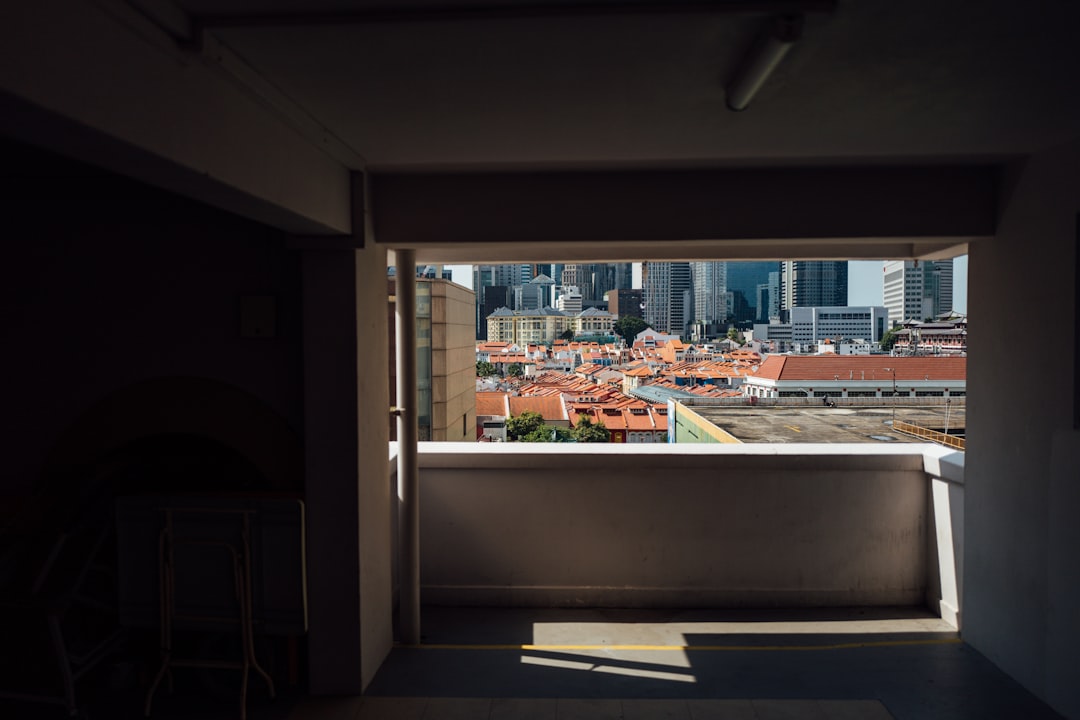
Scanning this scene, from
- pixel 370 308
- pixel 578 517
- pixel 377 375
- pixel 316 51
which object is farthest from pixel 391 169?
pixel 578 517

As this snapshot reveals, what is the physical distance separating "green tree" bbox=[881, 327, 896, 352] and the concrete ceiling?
705 cm

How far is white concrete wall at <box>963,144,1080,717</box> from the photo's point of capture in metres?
3.03

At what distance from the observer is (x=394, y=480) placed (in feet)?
14.6

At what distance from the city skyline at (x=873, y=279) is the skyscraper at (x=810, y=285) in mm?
16711

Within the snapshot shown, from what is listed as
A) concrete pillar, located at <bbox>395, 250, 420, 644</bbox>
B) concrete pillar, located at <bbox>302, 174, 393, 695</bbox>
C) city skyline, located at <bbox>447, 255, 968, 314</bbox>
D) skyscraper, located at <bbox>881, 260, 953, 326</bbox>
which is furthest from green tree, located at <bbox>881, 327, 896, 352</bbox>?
concrete pillar, located at <bbox>302, 174, 393, 695</bbox>

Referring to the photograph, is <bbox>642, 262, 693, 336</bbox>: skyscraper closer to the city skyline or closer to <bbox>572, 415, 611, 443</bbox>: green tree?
the city skyline

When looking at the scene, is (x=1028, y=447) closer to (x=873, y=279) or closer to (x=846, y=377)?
(x=846, y=377)

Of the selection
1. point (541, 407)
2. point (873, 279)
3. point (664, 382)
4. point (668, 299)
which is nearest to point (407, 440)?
point (541, 407)

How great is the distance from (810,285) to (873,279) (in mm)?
26433

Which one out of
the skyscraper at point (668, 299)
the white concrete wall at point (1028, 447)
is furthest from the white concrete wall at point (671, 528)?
the skyscraper at point (668, 299)

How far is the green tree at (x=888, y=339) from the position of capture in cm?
954

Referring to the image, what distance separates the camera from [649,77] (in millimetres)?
2086

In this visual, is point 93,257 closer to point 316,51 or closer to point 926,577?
point 316,51

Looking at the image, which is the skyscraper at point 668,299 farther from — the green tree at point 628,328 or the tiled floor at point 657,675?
the tiled floor at point 657,675
